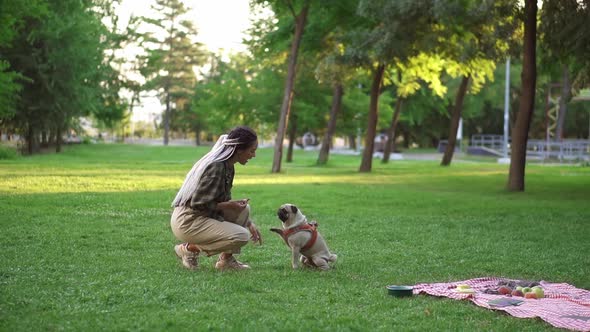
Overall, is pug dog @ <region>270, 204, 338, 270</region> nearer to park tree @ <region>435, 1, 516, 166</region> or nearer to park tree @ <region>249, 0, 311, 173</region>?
park tree @ <region>435, 1, 516, 166</region>

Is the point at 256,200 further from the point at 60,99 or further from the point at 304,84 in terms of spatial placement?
the point at 60,99

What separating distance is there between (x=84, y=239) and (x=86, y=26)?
34.9 m

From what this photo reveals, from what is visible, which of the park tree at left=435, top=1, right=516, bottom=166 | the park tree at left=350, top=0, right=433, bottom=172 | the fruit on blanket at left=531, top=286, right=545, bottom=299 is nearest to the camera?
the fruit on blanket at left=531, top=286, right=545, bottom=299

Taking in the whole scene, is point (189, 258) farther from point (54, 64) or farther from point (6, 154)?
point (54, 64)

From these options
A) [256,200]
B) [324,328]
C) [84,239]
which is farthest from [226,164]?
[256,200]

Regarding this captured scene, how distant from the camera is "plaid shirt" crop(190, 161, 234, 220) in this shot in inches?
360

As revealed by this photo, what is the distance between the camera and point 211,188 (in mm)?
9172

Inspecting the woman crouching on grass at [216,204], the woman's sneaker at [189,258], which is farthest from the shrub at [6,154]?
the woman crouching on grass at [216,204]

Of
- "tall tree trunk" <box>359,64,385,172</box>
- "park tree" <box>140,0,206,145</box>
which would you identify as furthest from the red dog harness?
"park tree" <box>140,0,206,145</box>

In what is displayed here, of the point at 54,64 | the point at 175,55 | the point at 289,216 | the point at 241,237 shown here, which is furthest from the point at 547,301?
the point at 175,55

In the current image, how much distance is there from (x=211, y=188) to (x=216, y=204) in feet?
0.74

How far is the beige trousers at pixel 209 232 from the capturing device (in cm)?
922

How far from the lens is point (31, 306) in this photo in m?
7.29

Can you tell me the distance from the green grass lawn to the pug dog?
0.73 feet
